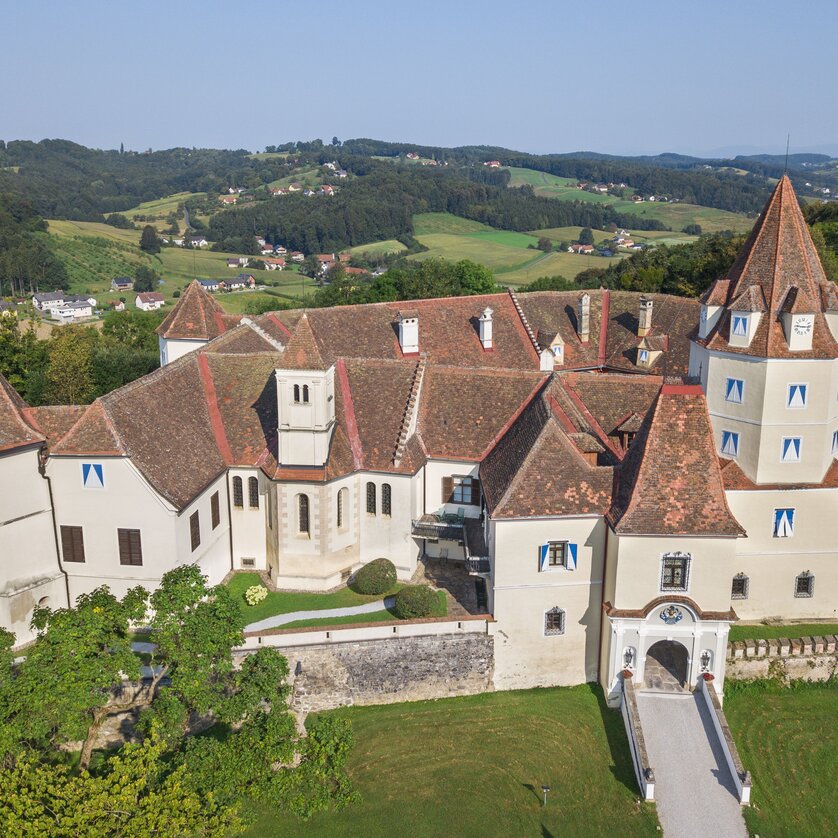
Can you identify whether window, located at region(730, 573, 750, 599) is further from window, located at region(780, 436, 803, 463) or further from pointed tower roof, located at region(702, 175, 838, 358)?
pointed tower roof, located at region(702, 175, 838, 358)

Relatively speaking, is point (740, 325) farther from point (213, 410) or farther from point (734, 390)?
point (213, 410)

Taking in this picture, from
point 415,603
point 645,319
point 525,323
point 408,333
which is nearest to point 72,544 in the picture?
point 415,603

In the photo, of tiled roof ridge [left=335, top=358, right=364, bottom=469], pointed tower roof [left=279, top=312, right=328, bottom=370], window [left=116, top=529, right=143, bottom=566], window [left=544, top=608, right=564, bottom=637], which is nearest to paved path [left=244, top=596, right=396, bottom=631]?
window [left=116, top=529, right=143, bottom=566]

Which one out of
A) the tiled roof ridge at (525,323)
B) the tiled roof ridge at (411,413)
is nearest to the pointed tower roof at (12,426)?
the tiled roof ridge at (411,413)

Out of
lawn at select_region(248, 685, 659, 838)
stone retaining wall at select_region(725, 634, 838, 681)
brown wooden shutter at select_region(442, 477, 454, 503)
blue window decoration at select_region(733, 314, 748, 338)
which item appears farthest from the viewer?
brown wooden shutter at select_region(442, 477, 454, 503)

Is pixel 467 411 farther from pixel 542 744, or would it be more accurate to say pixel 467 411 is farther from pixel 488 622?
pixel 542 744
